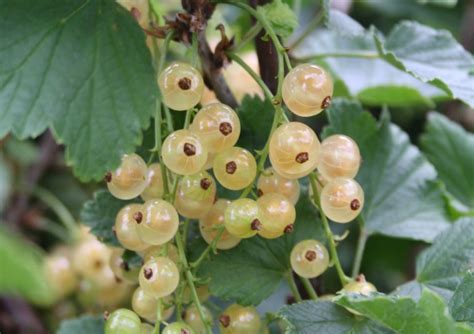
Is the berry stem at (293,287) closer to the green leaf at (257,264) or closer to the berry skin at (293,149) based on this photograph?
the green leaf at (257,264)

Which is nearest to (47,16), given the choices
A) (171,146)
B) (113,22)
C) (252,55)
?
(113,22)

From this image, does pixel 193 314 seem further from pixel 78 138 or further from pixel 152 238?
pixel 78 138

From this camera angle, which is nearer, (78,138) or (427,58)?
(78,138)

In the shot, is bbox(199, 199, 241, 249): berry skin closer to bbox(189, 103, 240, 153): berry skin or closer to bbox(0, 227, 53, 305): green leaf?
bbox(189, 103, 240, 153): berry skin

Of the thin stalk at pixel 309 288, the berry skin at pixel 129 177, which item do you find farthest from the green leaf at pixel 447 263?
the berry skin at pixel 129 177

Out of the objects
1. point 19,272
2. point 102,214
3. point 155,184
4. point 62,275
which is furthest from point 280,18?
point 62,275

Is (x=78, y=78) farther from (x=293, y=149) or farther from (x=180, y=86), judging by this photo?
(x=293, y=149)
